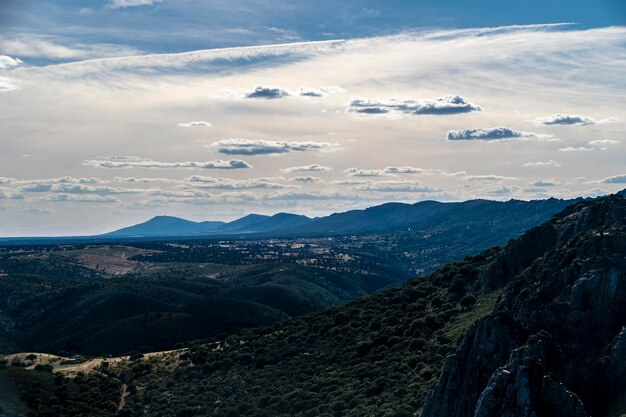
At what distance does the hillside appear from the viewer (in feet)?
123

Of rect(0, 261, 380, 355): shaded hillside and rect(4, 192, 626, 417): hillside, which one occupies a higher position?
rect(4, 192, 626, 417): hillside

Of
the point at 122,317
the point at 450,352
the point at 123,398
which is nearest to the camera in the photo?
the point at 450,352

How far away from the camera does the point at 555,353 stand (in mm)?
38688

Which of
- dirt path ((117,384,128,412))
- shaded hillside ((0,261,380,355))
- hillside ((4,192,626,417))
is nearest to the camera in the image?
hillside ((4,192,626,417))

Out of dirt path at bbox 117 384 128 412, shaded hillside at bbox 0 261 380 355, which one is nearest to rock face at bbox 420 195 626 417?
dirt path at bbox 117 384 128 412

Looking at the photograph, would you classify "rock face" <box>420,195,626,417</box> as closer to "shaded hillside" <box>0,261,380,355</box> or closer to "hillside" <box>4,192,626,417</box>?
"hillside" <box>4,192,626,417</box>

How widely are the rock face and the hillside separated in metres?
0.07

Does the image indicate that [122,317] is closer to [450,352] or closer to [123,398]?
[123,398]

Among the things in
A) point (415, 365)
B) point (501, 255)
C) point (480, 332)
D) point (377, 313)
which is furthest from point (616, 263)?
point (377, 313)

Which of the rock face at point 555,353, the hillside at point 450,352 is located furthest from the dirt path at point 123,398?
the rock face at point 555,353

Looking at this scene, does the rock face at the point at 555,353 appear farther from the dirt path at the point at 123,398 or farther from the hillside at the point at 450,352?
the dirt path at the point at 123,398

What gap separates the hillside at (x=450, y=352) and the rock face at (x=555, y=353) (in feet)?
0.24

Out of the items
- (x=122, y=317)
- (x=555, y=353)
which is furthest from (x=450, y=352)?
(x=122, y=317)

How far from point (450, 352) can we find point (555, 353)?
2125cm
